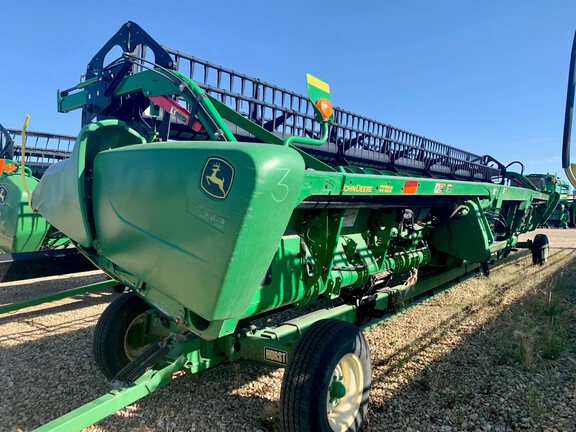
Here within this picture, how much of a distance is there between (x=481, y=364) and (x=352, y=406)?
1486 mm

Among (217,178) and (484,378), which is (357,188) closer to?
(217,178)

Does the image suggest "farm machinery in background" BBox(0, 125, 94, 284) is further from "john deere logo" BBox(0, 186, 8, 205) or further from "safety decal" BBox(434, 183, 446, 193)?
"safety decal" BBox(434, 183, 446, 193)

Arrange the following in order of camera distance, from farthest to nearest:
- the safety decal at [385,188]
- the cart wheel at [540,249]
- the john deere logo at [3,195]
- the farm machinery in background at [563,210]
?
the farm machinery in background at [563,210] < the cart wheel at [540,249] < the john deere logo at [3,195] < the safety decal at [385,188]

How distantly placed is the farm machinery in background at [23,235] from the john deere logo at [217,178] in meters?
2.12

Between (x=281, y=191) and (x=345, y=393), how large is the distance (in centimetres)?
128

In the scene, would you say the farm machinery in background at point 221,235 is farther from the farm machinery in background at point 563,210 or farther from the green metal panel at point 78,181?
the farm machinery in background at point 563,210

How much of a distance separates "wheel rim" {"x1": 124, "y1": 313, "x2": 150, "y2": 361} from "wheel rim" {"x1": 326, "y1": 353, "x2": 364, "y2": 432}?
5.14 feet

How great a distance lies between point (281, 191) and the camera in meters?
1.87

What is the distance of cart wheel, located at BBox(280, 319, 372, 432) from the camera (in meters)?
2.13

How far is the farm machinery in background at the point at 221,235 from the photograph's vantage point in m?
1.86

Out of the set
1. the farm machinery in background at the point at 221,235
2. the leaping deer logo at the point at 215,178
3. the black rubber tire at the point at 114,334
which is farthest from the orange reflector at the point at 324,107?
the black rubber tire at the point at 114,334

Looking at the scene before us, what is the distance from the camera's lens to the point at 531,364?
130 inches

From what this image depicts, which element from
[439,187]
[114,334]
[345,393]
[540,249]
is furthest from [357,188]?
[540,249]

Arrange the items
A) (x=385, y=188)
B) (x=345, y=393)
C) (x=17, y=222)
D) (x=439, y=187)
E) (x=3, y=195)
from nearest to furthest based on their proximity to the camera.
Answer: (x=345, y=393), (x=385, y=188), (x=439, y=187), (x=17, y=222), (x=3, y=195)
